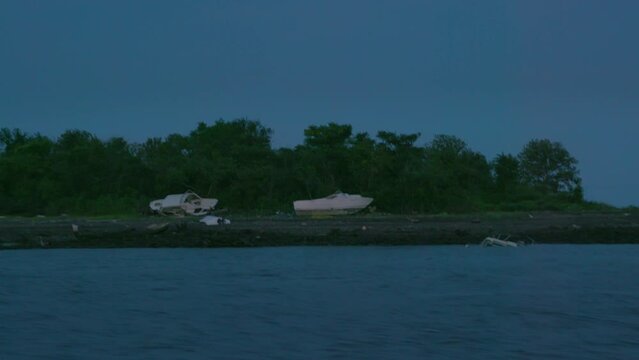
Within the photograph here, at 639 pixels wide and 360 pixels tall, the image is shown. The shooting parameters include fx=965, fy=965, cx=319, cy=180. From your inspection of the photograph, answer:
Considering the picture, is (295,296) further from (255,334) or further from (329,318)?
(255,334)

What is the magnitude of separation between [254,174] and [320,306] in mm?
29749

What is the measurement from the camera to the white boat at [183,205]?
1805 inches

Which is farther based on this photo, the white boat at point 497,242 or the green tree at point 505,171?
the green tree at point 505,171

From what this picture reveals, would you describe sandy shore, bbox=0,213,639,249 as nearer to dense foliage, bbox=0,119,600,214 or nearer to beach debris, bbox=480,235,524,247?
beach debris, bbox=480,235,524,247

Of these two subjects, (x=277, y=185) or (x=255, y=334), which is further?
(x=277, y=185)

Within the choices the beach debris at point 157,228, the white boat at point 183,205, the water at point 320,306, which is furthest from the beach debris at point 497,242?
the white boat at point 183,205

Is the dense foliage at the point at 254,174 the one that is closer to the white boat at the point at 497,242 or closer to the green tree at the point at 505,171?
the green tree at the point at 505,171

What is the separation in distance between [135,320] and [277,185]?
105 feet

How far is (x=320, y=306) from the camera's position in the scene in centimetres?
1900

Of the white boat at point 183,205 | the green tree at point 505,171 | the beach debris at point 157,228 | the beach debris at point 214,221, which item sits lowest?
the beach debris at point 157,228

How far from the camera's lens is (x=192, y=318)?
17203 mm

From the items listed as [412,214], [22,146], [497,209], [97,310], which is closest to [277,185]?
[412,214]

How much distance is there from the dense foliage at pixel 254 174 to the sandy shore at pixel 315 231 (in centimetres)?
560

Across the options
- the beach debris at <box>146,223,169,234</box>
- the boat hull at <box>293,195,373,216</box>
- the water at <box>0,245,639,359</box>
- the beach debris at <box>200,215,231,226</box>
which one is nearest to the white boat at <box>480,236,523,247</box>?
the water at <box>0,245,639,359</box>
